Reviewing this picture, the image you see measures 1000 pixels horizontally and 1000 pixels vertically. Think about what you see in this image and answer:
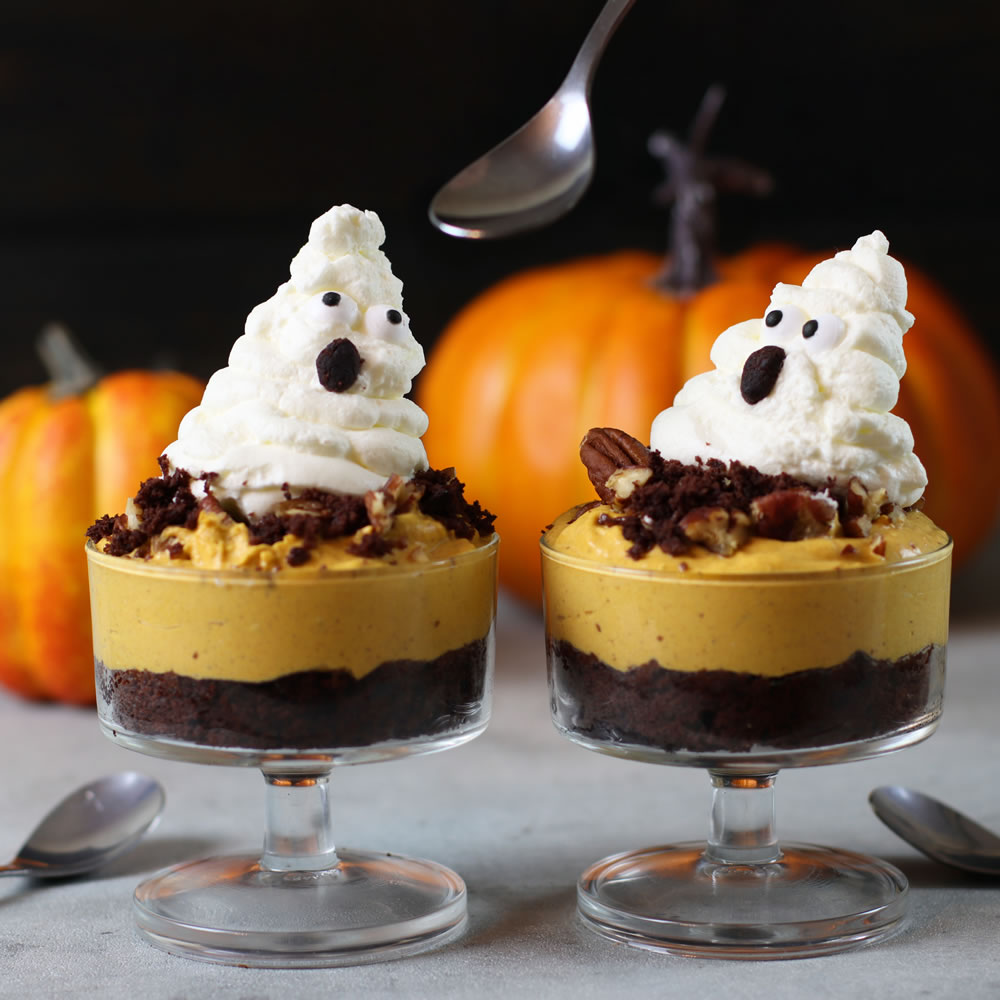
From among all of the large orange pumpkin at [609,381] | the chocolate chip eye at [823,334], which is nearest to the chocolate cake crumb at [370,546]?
the chocolate chip eye at [823,334]

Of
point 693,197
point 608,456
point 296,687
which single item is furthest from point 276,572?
point 693,197

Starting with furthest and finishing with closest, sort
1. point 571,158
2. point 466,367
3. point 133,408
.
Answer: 1. point 466,367
2. point 133,408
3. point 571,158

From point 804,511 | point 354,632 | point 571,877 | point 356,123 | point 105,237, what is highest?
point 356,123

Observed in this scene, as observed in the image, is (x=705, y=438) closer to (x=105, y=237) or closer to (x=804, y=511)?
(x=804, y=511)

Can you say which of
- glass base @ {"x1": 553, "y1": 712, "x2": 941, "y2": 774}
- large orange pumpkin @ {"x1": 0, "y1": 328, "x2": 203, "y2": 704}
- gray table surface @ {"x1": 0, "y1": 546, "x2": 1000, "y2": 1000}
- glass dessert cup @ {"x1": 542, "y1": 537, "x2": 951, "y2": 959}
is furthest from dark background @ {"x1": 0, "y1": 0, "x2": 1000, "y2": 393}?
glass base @ {"x1": 553, "y1": 712, "x2": 941, "y2": 774}

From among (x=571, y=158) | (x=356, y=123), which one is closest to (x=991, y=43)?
(x=356, y=123)

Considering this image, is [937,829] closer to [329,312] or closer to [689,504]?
[689,504]
